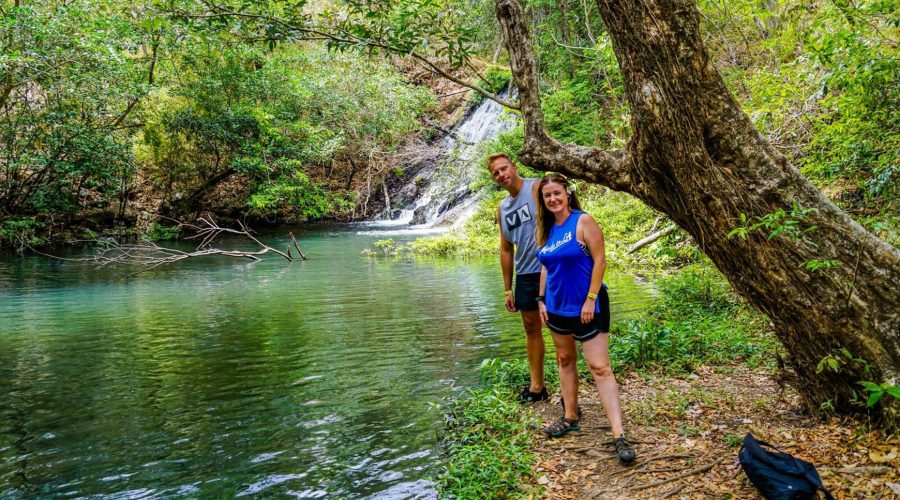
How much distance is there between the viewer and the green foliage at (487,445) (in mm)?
3363

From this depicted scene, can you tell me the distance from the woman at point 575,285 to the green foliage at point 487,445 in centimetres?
66

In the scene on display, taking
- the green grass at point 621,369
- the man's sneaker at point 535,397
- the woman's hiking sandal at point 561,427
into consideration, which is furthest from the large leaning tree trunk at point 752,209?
the man's sneaker at point 535,397

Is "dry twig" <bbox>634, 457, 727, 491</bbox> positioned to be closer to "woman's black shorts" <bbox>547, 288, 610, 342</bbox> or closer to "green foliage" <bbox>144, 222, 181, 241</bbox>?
"woman's black shorts" <bbox>547, 288, 610, 342</bbox>

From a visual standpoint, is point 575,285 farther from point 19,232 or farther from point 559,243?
point 19,232

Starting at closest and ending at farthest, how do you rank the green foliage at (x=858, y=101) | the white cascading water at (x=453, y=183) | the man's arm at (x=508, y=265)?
the man's arm at (x=508, y=265)
the green foliage at (x=858, y=101)
the white cascading water at (x=453, y=183)

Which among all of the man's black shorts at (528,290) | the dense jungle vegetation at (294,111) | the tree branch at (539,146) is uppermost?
the dense jungle vegetation at (294,111)

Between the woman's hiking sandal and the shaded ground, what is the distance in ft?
0.17

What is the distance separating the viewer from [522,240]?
4.32 metres

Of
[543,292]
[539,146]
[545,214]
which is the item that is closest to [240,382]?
[543,292]

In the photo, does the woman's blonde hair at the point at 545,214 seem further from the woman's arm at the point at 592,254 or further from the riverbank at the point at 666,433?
the riverbank at the point at 666,433

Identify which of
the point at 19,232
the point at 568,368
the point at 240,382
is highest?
the point at 19,232

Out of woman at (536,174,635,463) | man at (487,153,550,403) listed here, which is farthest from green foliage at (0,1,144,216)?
woman at (536,174,635,463)

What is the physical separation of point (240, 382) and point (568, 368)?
3714 millimetres

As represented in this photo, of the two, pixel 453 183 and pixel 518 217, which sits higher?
pixel 453 183
